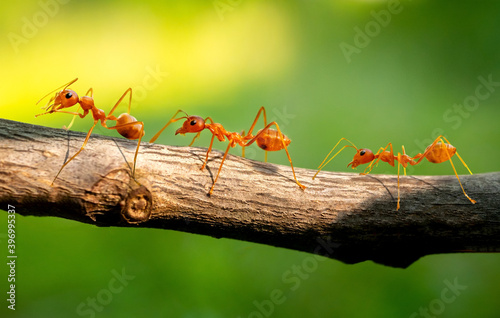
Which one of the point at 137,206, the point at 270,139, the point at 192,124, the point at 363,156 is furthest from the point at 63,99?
the point at 363,156

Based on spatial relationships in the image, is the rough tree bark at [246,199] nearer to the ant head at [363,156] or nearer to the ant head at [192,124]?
the ant head at [192,124]

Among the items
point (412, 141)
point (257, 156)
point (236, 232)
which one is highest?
point (412, 141)

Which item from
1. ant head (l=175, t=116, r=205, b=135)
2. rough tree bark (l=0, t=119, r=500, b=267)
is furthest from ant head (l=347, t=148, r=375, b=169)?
ant head (l=175, t=116, r=205, b=135)

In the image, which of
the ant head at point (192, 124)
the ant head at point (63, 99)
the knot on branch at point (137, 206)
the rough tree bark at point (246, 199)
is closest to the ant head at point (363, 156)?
the rough tree bark at point (246, 199)

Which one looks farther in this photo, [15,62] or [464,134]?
[464,134]

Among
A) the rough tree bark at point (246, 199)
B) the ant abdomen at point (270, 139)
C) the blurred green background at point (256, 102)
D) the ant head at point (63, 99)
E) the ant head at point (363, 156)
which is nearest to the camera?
the rough tree bark at point (246, 199)

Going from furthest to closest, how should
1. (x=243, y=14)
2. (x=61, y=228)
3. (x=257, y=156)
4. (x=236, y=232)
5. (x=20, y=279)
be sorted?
(x=243, y=14) → (x=257, y=156) → (x=61, y=228) → (x=20, y=279) → (x=236, y=232)

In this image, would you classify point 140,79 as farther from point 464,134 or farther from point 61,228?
point 464,134

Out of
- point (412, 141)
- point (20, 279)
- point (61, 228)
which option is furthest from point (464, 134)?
point (20, 279)
